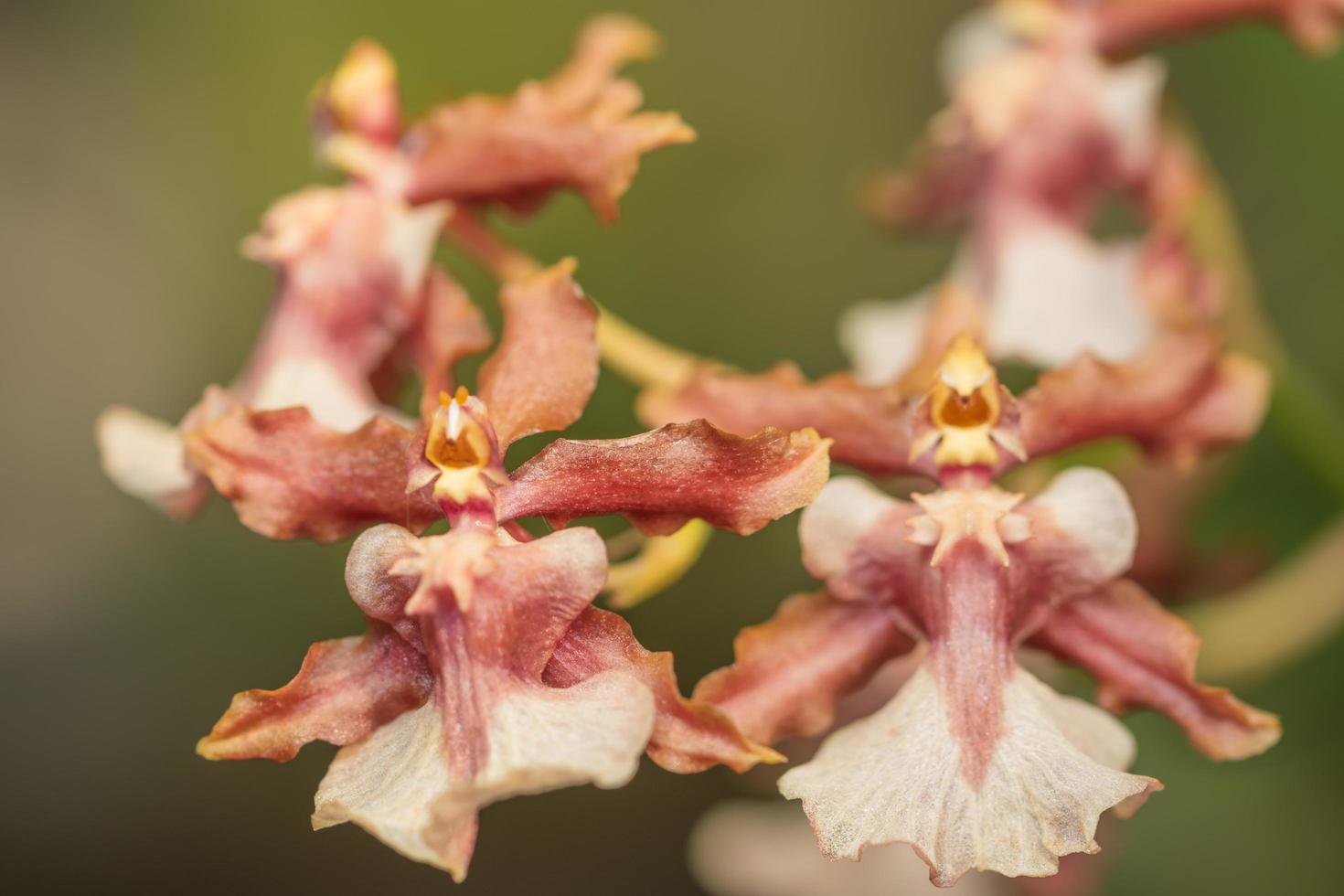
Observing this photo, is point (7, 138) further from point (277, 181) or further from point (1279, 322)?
point (1279, 322)

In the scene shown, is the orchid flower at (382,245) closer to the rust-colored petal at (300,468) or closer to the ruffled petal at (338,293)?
the ruffled petal at (338,293)

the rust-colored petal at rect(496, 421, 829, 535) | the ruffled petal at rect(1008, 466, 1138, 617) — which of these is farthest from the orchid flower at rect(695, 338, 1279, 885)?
the rust-colored petal at rect(496, 421, 829, 535)

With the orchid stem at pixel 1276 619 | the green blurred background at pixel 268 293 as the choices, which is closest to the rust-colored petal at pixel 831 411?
the orchid stem at pixel 1276 619

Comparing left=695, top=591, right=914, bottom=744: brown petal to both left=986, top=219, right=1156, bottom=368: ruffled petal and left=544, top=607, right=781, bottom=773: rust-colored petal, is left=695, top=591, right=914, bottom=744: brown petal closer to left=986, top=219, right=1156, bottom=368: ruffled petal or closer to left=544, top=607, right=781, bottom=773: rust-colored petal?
left=544, top=607, right=781, bottom=773: rust-colored petal

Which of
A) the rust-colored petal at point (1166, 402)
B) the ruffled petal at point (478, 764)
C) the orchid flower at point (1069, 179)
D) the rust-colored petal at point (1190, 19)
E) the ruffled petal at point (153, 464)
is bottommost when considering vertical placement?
the ruffled petal at point (478, 764)

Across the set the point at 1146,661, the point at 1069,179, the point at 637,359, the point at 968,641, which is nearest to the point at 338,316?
the point at 637,359

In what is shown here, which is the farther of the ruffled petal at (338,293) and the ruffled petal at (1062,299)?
the ruffled petal at (1062,299)
